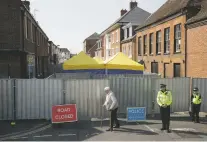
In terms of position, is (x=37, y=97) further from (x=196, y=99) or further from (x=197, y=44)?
(x=197, y=44)

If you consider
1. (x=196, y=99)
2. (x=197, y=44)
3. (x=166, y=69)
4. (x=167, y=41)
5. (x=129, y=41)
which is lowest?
(x=196, y=99)

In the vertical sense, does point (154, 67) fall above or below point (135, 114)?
above

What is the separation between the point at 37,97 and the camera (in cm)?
1159

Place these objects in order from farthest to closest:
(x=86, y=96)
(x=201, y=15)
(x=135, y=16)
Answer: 1. (x=135, y=16)
2. (x=201, y=15)
3. (x=86, y=96)

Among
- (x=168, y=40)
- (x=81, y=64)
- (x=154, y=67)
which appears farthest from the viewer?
(x=154, y=67)

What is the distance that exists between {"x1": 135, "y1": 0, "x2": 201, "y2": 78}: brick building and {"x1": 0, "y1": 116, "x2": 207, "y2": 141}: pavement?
390 inches

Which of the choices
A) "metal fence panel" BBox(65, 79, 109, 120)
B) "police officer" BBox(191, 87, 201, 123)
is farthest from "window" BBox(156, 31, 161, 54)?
"metal fence panel" BBox(65, 79, 109, 120)

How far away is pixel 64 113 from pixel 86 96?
55.2 inches

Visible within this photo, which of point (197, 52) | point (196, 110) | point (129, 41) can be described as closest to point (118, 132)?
point (196, 110)

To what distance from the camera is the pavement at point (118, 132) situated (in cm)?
934

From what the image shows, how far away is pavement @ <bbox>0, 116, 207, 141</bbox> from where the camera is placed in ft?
30.6

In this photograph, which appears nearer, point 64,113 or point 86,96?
point 64,113

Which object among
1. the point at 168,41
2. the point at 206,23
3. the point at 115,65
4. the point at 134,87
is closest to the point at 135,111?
the point at 134,87

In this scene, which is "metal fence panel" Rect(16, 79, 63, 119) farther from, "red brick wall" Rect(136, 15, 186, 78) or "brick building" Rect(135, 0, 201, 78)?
"red brick wall" Rect(136, 15, 186, 78)
